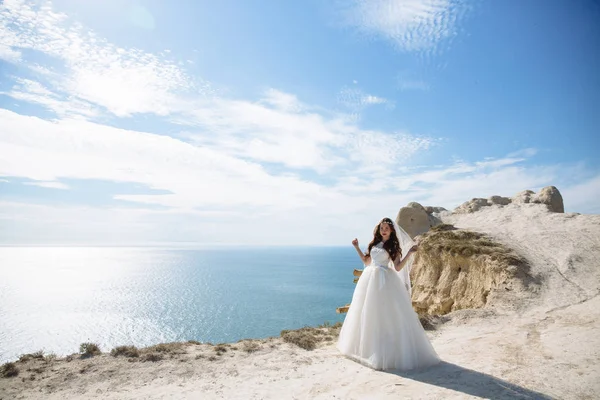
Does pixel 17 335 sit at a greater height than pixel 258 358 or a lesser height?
lesser

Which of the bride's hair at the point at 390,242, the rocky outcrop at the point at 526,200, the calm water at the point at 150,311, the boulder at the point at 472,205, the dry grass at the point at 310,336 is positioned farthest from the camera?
the calm water at the point at 150,311

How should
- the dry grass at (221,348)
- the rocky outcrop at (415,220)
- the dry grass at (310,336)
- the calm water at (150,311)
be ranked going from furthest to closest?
the calm water at (150,311) < the rocky outcrop at (415,220) < the dry grass at (310,336) < the dry grass at (221,348)

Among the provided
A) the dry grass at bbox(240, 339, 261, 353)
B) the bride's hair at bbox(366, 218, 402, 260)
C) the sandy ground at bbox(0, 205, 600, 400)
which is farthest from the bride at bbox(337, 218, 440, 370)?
the dry grass at bbox(240, 339, 261, 353)

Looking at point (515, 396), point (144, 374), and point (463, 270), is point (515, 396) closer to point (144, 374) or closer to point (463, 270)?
point (144, 374)

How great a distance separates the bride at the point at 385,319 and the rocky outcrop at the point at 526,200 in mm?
25455

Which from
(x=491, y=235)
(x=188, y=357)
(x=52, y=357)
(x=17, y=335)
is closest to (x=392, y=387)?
(x=188, y=357)

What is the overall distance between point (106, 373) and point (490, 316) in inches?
528

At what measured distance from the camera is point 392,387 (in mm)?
6383

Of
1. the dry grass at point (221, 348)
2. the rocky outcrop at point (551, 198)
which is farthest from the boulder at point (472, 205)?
the dry grass at point (221, 348)

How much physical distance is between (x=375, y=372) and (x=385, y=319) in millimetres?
1190

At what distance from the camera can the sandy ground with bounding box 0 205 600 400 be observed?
636 centimetres

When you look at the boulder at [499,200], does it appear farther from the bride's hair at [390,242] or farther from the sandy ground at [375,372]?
the bride's hair at [390,242]

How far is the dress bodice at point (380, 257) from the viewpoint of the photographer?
8203 mm

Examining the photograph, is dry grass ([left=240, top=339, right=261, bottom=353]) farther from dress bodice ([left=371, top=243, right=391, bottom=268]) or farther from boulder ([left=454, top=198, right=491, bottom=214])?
boulder ([left=454, top=198, right=491, bottom=214])
